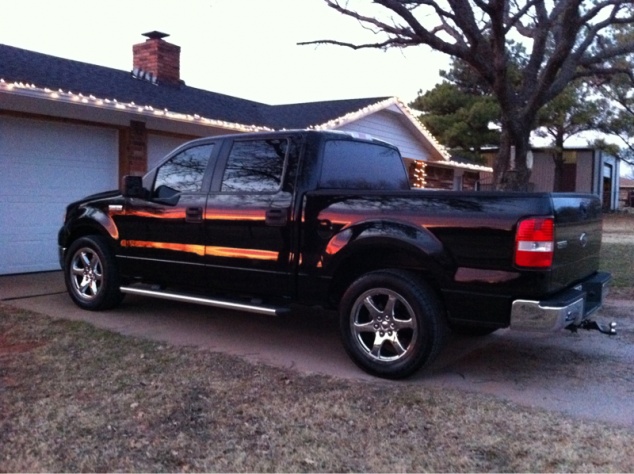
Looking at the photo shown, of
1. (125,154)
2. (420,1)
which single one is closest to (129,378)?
(125,154)

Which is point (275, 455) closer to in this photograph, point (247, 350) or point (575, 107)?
point (247, 350)

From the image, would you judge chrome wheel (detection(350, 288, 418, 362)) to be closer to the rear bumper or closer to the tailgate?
the rear bumper

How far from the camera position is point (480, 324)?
5.12 meters

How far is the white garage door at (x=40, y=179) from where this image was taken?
984cm

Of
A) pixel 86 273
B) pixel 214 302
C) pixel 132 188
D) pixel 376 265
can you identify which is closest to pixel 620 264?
pixel 376 265

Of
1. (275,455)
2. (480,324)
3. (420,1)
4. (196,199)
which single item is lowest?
(275,455)

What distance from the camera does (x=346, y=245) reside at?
5.55 meters

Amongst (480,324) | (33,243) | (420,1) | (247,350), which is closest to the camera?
(480,324)

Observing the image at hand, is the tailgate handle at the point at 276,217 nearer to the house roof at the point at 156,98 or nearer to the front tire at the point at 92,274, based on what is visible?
the front tire at the point at 92,274

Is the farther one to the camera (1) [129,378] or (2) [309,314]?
(2) [309,314]

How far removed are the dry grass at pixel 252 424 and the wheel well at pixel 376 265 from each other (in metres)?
0.81

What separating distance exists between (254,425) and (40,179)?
7.24 m

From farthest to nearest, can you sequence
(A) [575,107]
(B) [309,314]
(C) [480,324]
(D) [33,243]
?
(A) [575,107]
(D) [33,243]
(B) [309,314]
(C) [480,324]

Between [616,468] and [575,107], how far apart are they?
3120 centimetres
